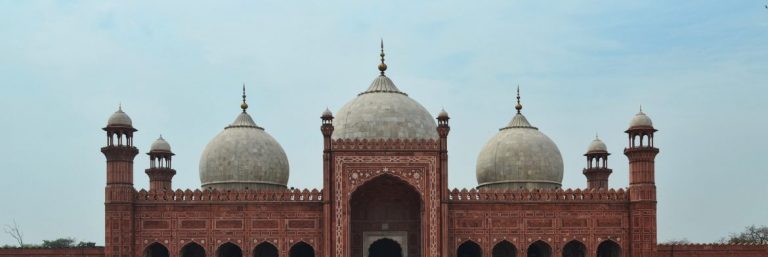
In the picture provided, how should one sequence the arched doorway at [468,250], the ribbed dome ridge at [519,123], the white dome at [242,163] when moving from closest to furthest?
the arched doorway at [468,250] < the white dome at [242,163] < the ribbed dome ridge at [519,123]

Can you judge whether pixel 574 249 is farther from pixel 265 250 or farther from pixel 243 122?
pixel 243 122

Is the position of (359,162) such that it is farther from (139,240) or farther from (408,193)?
(139,240)

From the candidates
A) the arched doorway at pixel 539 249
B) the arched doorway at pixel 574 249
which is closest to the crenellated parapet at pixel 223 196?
the arched doorway at pixel 539 249

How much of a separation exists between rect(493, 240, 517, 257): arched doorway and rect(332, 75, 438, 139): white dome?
3528 millimetres

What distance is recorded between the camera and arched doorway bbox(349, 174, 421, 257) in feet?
102

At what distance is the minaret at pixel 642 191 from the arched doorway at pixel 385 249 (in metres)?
6.53

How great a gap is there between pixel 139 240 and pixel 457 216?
331 inches

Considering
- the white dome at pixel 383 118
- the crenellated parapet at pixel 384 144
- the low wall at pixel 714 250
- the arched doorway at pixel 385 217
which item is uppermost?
the white dome at pixel 383 118

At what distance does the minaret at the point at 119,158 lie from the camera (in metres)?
30.0

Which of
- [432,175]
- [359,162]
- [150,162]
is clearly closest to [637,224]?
[432,175]

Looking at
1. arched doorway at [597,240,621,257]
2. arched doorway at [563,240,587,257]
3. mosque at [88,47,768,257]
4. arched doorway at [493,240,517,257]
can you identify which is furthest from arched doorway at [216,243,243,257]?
arched doorway at [597,240,621,257]

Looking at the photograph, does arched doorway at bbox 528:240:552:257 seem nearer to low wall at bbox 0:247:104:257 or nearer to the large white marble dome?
the large white marble dome

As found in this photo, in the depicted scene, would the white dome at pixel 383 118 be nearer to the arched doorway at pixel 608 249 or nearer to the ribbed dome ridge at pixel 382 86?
the ribbed dome ridge at pixel 382 86

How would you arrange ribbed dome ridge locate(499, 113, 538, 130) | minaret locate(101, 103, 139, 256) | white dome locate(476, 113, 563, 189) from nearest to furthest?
minaret locate(101, 103, 139, 256), white dome locate(476, 113, 563, 189), ribbed dome ridge locate(499, 113, 538, 130)
